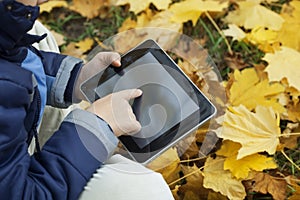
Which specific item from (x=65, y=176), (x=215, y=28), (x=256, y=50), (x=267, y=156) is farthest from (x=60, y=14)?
(x=65, y=176)

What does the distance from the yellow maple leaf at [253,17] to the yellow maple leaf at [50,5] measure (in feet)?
1.63

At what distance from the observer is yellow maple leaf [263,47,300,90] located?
1546mm

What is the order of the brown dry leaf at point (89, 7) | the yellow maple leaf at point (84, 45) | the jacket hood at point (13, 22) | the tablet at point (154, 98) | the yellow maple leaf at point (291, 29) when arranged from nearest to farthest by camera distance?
the jacket hood at point (13, 22), the tablet at point (154, 98), the yellow maple leaf at point (291, 29), the yellow maple leaf at point (84, 45), the brown dry leaf at point (89, 7)

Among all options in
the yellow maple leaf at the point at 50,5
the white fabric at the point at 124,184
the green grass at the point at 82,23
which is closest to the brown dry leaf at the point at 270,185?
the white fabric at the point at 124,184

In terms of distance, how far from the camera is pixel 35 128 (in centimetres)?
112

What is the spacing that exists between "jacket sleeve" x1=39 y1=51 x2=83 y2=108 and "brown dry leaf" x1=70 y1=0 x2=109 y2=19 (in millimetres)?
595

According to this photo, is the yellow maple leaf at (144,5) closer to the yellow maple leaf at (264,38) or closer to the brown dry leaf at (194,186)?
the yellow maple leaf at (264,38)

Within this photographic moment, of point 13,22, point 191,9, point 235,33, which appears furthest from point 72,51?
point 13,22

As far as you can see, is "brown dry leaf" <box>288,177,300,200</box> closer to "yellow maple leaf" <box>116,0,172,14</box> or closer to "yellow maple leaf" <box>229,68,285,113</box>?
"yellow maple leaf" <box>229,68,285,113</box>

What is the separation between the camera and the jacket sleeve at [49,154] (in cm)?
96

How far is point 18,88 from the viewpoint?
0.96 meters

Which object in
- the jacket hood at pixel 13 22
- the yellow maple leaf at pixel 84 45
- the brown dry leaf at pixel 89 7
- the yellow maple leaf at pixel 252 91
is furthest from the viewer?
the brown dry leaf at pixel 89 7

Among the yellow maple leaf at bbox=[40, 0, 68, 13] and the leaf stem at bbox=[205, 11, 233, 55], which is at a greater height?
the yellow maple leaf at bbox=[40, 0, 68, 13]

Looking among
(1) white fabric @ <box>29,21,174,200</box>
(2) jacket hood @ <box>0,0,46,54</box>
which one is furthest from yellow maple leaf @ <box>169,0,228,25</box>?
(2) jacket hood @ <box>0,0,46,54</box>
